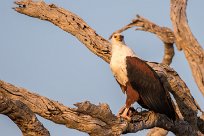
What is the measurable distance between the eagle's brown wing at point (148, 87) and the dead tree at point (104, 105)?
0.40 feet

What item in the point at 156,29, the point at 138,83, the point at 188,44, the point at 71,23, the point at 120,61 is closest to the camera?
the point at 120,61

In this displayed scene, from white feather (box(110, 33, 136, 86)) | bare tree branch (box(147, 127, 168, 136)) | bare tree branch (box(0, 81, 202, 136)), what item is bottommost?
bare tree branch (box(0, 81, 202, 136))

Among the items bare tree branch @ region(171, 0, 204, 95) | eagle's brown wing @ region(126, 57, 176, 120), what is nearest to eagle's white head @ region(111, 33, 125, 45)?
eagle's brown wing @ region(126, 57, 176, 120)

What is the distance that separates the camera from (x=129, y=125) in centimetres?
693

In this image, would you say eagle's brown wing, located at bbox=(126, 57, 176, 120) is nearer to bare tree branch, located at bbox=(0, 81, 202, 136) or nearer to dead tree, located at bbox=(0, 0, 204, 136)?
dead tree, located at bbox=(0, 0, 204, 136)

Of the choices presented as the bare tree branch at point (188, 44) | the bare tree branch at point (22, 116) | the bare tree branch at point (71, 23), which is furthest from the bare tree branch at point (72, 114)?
the bare tree branch at point (188, 44)

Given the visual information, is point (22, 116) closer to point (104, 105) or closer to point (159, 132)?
point (104, 105)

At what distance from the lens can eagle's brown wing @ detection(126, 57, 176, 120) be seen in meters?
7.67

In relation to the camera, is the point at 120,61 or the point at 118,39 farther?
the point at 118,39

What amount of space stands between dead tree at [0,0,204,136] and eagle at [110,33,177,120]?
0.15 metres

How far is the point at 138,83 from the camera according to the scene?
306 inches

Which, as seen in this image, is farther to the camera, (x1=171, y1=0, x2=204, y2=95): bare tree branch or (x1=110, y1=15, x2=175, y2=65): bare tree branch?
(x1=110, y1=15, x2=175, y2=65): bare tree branch

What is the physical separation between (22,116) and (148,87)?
2.86 m

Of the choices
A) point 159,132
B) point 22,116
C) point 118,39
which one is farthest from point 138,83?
point 22,116
